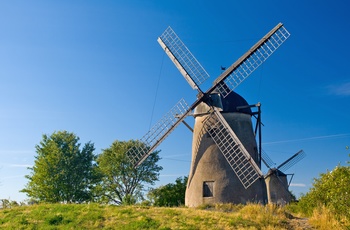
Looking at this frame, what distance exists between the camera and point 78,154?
4519 centimetres

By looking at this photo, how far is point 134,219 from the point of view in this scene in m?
18.2

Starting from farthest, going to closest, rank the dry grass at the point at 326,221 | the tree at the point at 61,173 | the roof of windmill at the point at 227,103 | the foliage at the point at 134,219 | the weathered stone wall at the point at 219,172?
the tree at the point at 61,173
the roof of windmill at the point at 227,103
the weathered stone wall at the point at 219,172
the foliage at the point at 134,219
the dry grass at the point at 326,221

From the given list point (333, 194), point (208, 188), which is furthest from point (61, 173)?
point (333, 194)

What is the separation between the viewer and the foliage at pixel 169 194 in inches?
1822

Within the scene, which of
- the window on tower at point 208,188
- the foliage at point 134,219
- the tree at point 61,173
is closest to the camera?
the foliage at point 134,219

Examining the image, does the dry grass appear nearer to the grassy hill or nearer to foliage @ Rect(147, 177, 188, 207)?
the grassy hill

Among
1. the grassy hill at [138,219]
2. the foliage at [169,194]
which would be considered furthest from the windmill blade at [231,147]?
the foliage at [169,194]

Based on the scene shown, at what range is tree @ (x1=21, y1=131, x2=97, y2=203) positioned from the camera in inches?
1695

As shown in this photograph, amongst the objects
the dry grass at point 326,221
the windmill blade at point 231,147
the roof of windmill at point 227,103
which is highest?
the roof of windmill at point 227,103

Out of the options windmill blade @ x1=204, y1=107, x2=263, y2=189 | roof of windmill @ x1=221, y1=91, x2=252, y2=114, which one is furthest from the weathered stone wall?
windmill blade @ x1=204, y1=107, x2=263, y2=189

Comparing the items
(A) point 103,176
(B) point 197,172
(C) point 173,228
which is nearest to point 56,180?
(A) point 103,176

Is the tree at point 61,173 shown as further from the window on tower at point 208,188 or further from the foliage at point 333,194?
the foliage at point 333,194

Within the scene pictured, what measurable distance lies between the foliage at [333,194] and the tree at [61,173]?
27.6 m

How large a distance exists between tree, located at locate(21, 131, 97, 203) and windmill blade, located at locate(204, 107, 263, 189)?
22036 millimetres
